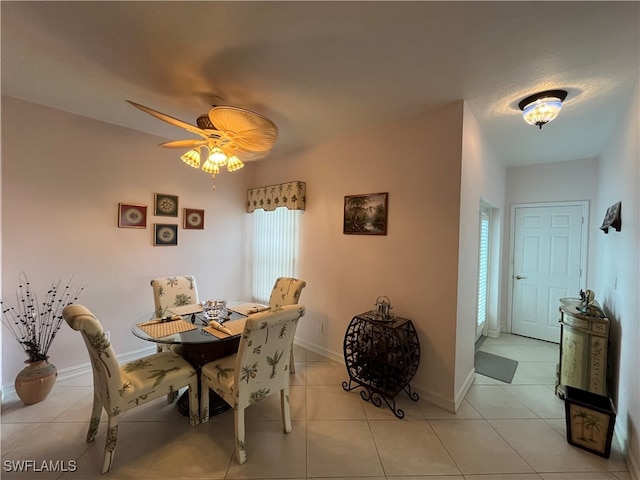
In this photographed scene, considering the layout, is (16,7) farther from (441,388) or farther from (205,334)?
→ (441,388)

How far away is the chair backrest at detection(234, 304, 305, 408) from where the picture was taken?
162cm

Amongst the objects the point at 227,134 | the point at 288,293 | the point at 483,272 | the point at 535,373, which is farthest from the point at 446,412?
the point at 227,134

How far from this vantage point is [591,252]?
3.42m

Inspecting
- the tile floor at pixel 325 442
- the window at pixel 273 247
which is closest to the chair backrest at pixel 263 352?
the tile floor at pixel 325 442

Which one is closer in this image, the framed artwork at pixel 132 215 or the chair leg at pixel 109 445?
the chair leg at pixel 109 445

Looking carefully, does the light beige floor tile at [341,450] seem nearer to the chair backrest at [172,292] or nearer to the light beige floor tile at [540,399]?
the light beige floor tile at [540,399]

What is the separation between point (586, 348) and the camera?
2.15m

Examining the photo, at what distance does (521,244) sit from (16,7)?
5.34 metres

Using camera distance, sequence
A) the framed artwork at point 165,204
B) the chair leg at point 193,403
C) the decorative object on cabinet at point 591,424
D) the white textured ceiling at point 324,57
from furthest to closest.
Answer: the framed artwork at point 165,204
the chair leg at point 193,403
the decorative object on cabinet at point 591,424
the white textured ceiling at point 324,57

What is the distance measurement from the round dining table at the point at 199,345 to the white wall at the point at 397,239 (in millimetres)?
1219

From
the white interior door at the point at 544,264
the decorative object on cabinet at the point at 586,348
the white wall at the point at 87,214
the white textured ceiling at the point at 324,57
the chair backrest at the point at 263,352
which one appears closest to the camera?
the white textured ceiling at the point at 324,57

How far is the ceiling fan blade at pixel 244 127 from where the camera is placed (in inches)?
66.2

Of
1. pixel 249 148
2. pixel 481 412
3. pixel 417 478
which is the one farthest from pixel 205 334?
pixel 481 412

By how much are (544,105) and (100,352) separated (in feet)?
11.2
